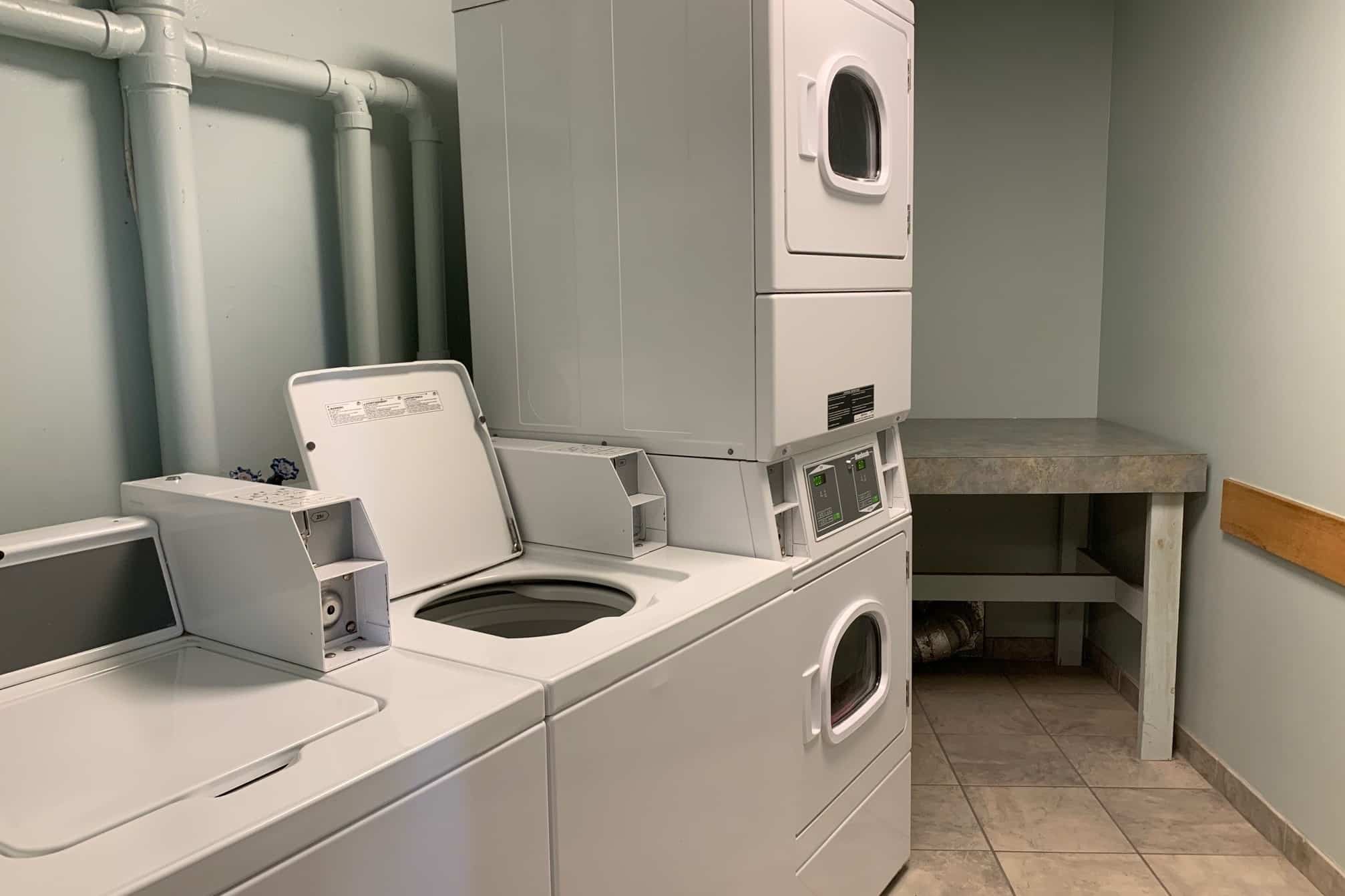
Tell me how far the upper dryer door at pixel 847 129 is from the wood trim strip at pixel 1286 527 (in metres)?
1.14

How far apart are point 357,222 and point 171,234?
0.42 meters

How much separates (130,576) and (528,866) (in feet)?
2.35

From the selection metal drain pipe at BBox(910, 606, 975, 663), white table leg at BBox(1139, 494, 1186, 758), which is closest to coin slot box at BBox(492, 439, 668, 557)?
white table leg at BBox(1139, 494, 1186, 758)

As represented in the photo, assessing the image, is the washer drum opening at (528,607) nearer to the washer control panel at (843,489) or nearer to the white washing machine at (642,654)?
the white washing machine at (642,654)

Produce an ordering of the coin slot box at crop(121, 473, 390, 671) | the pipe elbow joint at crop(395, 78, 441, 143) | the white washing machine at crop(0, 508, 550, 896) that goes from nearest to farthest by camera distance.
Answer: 1. the white washing machine at crop(0, 508, 550, 896)
2. the coin slot box at crop(121, 473, 390, 671)
3. the pipe elbow joint at crop(395, 78, 441, 143)

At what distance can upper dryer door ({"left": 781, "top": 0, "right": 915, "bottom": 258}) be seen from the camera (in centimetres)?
181

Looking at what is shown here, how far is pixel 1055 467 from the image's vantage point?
118 inches

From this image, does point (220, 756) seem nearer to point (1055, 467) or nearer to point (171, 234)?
point (171, 234)

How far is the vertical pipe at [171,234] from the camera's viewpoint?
65.9 inches

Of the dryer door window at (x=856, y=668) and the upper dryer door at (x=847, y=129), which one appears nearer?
the upper dryer door at (x=847, y=129)

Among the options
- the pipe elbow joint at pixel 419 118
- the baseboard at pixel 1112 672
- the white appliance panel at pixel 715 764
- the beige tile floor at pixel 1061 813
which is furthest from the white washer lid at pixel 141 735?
the baseboard at pixel 1112 672

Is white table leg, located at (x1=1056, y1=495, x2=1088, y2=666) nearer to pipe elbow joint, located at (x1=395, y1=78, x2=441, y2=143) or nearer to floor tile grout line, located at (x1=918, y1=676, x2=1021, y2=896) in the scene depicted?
floor tile grout line, located at (x1=918, y1=676, x2=1021, y2=896)

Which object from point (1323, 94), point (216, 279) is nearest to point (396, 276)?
point (216, 279)

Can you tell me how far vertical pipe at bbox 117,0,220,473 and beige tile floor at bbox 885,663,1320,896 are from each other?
6.28ft
